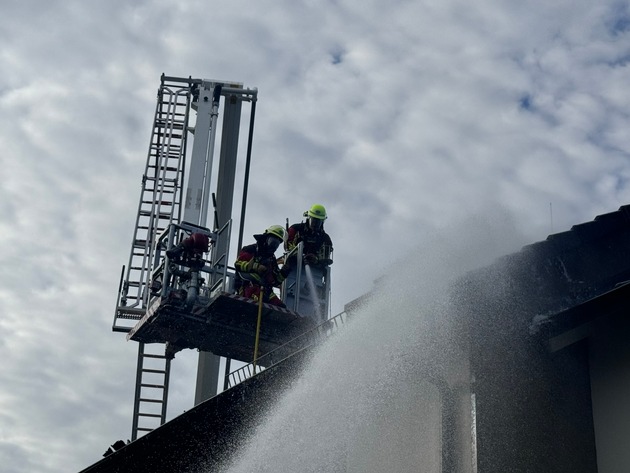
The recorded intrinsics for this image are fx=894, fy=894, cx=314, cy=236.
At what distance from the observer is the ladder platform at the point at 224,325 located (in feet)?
40.2

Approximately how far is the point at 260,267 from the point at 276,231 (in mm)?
558

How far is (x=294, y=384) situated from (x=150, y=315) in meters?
4.63

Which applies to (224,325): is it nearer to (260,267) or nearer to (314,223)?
(260,267)

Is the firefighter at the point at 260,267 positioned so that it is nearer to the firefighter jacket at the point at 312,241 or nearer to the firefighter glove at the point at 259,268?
the firefighter glove at the point at 259,268

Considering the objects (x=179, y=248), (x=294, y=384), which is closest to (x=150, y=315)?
(x=179, y=248)

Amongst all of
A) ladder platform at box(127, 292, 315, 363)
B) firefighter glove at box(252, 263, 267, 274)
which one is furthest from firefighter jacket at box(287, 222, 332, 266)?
ladder platform at box(127, 292, 315, 363)

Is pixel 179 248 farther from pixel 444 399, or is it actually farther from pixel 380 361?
pixel 444 399

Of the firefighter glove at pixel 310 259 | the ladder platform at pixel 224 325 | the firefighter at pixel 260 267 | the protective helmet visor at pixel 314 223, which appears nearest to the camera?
the ladder platform at pixel 224 325

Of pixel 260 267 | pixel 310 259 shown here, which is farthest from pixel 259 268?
pixel 310 259

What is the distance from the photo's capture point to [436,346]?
691 centimetres

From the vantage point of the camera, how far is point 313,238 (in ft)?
43.5

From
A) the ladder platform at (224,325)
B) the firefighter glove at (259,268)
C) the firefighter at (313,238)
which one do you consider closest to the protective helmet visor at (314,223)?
the firefighter at (313,238)

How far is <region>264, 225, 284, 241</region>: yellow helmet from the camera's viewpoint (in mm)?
12609

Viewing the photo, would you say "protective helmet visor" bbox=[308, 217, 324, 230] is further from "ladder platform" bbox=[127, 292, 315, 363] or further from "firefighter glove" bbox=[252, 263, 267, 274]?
"ladder platform" bbox=[127, 292, 315, 363]
